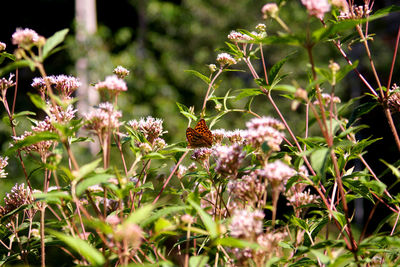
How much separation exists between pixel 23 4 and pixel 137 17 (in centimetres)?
235

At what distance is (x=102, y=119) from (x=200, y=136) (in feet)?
1.71

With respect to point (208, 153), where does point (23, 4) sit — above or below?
above

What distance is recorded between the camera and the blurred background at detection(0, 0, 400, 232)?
6.03 m

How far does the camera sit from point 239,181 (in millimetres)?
706

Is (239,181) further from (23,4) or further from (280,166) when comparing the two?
(23,4)

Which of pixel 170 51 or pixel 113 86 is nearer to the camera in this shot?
pixel 113 86

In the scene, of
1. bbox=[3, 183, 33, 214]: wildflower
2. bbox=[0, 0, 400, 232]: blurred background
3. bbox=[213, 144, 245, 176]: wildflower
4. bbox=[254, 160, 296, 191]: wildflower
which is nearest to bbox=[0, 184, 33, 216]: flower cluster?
bbox=[3, 183, 33, 214]: wildflower

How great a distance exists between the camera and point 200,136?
117 cm

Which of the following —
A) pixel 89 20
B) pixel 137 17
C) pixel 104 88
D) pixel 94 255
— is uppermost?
pixel 137 17

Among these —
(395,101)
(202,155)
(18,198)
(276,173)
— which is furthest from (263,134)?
(18,198)

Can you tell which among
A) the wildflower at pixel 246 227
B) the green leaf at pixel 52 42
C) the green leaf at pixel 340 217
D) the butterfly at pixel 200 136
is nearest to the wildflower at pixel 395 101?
the green leaf at pixel 340 217

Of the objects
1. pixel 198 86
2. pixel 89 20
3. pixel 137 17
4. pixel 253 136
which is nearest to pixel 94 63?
pixel 89 20

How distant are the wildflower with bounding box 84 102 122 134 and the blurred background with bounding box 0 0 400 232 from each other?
517cm

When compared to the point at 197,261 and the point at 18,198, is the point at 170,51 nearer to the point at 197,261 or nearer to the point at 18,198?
the point at 18,198
